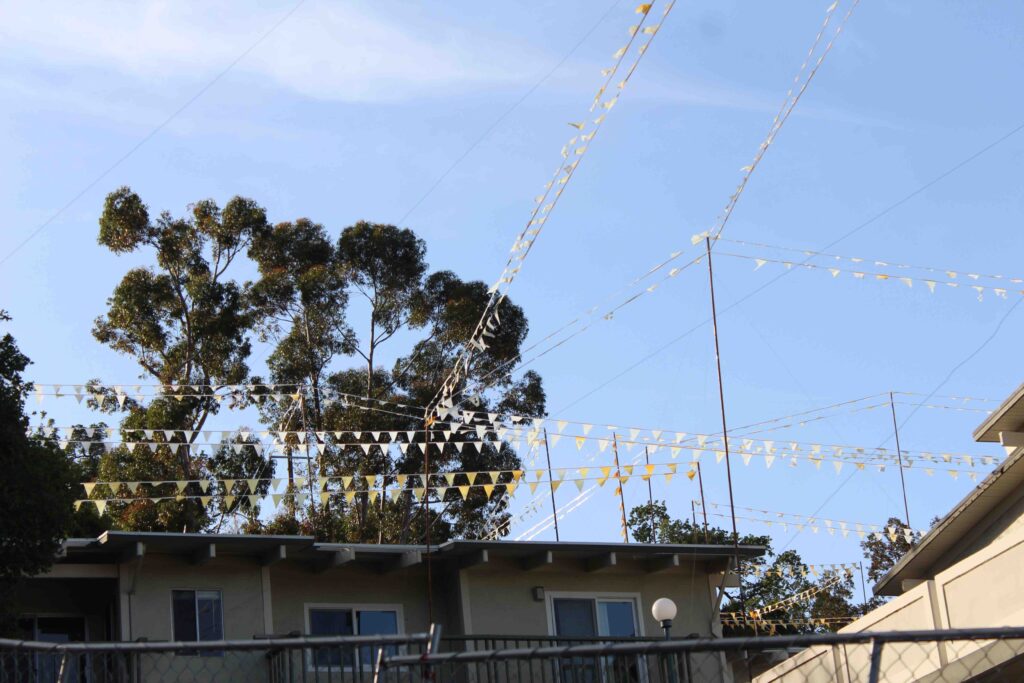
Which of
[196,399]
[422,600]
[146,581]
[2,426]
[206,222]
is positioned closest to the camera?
[2,426]

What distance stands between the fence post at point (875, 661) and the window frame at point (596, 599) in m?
13.1

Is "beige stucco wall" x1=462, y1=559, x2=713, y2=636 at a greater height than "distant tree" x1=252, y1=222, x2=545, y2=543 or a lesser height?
lesser

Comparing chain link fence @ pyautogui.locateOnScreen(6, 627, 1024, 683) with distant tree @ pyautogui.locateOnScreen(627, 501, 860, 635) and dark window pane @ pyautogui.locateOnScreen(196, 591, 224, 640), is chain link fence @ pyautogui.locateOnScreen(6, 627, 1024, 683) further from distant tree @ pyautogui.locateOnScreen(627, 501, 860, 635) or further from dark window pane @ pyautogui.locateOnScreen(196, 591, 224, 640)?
distant tree @ pyautogui.locateOnScreen(627, 501, 860, 635)

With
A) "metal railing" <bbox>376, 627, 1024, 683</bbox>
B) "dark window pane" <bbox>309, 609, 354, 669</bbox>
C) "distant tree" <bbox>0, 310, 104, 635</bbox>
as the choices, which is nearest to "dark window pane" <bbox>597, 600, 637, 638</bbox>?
"metal railing" <bbox>376, 627, 1024, 683</bbox>

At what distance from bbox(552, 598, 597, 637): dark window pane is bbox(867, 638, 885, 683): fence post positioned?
13.2m

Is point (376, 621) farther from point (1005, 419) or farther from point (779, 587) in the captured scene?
point (779, 587)

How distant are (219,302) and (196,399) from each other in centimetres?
274

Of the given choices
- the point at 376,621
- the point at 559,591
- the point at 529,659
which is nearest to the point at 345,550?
the point at 376,621

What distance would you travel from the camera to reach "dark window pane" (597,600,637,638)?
18.5 meters

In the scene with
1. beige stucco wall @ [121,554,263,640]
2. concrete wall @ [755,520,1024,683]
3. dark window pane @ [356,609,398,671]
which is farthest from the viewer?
dark window pane @ [356,609,398,671]

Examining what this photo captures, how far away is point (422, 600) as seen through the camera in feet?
59.0

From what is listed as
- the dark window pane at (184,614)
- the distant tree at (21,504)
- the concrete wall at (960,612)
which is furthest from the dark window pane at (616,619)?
the distant tree at (21,504)

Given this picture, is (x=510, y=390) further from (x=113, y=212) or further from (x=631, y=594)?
(x=631, y=594)

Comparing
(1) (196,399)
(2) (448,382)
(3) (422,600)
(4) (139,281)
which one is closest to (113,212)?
(4) (139,281)
